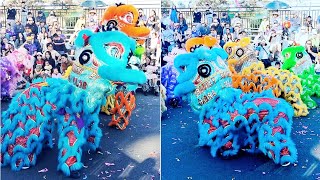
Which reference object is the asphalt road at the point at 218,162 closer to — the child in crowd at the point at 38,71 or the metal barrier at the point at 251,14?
the metal barrier at the point at 251,14

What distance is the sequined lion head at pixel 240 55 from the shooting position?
2.75 m

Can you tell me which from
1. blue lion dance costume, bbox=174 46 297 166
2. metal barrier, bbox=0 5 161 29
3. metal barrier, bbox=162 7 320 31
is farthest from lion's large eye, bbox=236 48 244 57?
Result: metal barrier, bbox=0 5 161 29

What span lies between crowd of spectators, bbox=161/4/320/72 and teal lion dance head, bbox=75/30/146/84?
269mm

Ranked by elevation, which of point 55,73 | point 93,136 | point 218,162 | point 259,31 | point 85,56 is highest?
point 259,31

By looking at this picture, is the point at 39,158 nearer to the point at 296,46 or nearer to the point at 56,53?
the point at 56,53

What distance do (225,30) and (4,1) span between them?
50.5 inches

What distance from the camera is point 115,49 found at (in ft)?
6.15

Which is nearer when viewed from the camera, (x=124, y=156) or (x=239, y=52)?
(x=124, y=156)

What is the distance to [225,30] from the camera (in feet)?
8.40

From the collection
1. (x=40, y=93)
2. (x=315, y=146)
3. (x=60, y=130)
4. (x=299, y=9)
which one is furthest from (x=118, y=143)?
(x=299, y=9)

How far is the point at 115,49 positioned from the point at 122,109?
0.56 metres

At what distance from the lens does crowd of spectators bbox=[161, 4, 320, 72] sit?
2.16 meters

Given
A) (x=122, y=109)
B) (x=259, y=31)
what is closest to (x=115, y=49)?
(x=122, y=109)

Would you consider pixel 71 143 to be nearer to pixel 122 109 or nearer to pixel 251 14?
pixel 122 109
